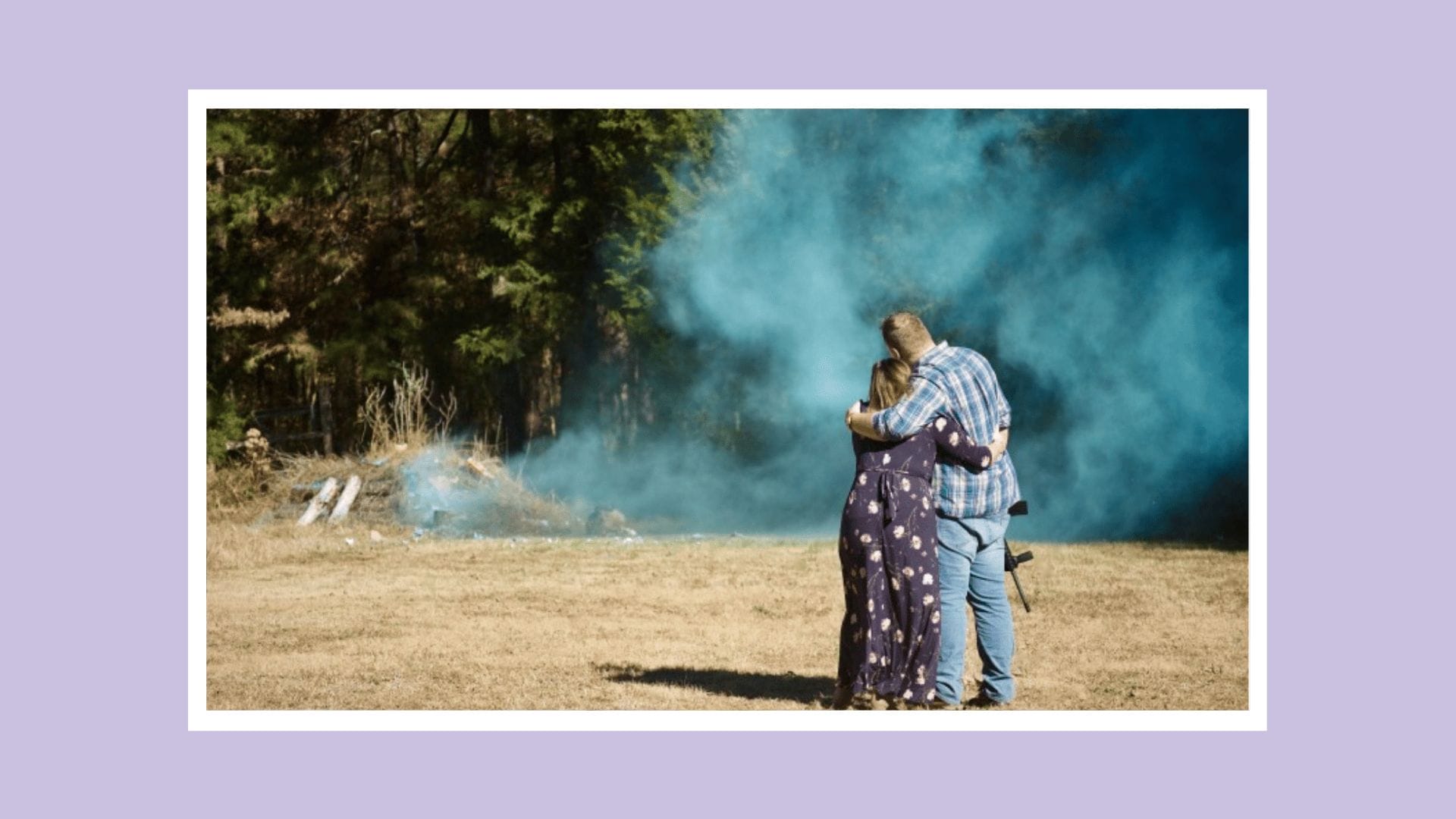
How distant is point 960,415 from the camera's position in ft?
19.9

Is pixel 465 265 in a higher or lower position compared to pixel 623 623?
higher

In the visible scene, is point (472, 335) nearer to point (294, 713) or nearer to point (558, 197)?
point (558, 197)

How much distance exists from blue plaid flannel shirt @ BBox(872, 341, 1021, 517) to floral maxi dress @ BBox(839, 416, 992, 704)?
50mm

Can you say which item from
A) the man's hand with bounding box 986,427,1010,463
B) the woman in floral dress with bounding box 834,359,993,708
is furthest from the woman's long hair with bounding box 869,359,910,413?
the man's hand with bounding box 986,427,1010,463

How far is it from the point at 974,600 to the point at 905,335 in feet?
3.39

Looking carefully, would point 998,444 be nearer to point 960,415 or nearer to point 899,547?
point 960,415

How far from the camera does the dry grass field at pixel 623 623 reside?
22.8 ft

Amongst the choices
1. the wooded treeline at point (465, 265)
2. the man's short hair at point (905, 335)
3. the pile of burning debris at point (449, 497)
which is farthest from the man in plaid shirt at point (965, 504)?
the pile of burning debris at point (449, 497)

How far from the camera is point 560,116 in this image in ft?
38.5
